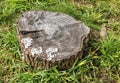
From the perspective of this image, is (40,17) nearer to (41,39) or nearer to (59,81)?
(41,39)

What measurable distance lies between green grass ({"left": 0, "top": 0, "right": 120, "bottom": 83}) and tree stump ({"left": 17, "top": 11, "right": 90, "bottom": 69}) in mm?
129

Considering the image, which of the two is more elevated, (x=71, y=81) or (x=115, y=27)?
(x=115, y=27)

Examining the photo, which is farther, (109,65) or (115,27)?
(115,27)

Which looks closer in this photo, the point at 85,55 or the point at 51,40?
the point at 51,40

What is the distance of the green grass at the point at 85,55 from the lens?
10.5ft

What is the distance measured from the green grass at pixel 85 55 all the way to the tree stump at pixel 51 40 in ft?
0.42

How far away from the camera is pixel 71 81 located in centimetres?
320

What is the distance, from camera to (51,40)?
3195 millimetres

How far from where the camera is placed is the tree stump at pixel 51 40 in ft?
10.1

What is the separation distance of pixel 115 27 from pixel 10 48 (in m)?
1.41

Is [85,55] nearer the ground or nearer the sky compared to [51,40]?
nearer the ground

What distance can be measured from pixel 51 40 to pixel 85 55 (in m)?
0.49

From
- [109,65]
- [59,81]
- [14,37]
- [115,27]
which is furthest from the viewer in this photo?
[115,27]

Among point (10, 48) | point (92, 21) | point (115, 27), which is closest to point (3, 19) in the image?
point (10, 48)
